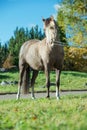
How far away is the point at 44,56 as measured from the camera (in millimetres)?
14555

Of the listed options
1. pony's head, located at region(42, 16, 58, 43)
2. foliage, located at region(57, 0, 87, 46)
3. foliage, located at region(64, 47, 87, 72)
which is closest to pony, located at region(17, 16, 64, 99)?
pony's head, located at region(42, 16, 58, 43)

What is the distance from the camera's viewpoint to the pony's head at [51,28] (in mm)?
13705

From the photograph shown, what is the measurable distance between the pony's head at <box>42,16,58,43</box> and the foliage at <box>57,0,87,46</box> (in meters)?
16.6

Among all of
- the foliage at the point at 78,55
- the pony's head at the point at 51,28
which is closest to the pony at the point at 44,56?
the pony's head at the point at 51,28

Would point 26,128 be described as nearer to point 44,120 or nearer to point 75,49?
point 44,120

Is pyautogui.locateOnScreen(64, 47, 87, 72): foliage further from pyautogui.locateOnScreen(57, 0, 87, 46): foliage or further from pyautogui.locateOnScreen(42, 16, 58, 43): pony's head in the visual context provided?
pyautogui.locateOnScreen(42, 16, 58, 43): pony's head

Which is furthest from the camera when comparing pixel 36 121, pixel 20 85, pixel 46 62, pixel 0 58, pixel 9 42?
pixel 9 42

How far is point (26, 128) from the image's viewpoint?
6.50 m

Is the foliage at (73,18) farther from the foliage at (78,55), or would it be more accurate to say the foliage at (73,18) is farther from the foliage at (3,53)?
the foliage at (3,53)

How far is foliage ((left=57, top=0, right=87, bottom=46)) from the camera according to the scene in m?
30.7

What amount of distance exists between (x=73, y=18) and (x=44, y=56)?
16997mm

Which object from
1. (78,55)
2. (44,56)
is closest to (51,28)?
(44,56)

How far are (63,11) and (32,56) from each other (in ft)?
54.7

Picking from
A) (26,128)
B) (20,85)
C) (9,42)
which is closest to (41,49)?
(20,85)
